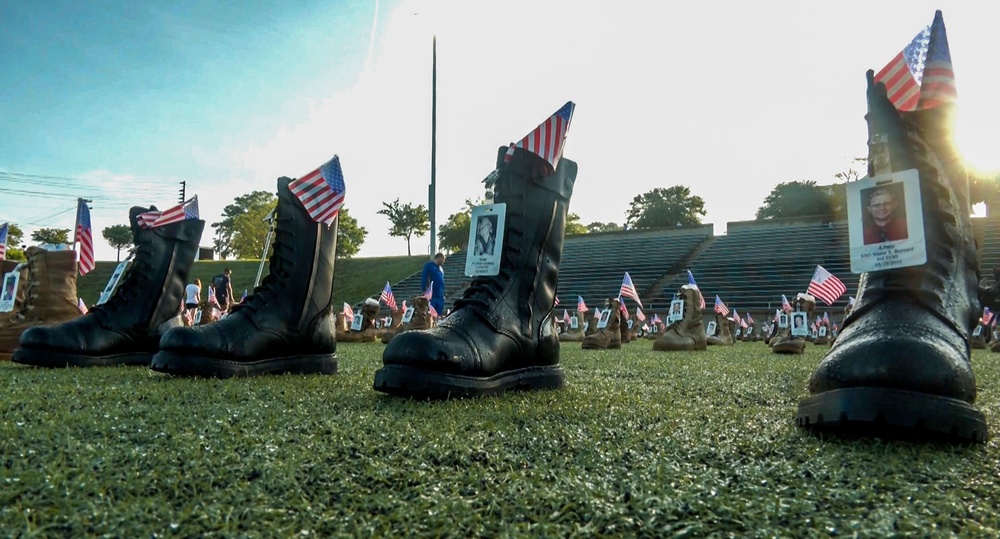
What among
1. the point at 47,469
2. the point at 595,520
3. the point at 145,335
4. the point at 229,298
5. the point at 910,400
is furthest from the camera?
the point at 229,298

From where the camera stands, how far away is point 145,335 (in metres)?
3.09

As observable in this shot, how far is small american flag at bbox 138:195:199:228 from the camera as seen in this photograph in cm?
333

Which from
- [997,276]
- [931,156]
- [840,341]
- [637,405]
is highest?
[931,156]

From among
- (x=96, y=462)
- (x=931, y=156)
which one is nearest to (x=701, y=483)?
(x=96, y=462)

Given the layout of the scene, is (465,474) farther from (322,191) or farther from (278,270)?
(322,191)

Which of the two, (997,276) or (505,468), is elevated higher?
(997,276)

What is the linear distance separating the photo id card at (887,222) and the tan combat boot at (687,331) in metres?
5.60

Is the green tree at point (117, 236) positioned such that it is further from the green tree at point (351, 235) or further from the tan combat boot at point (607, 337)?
the tan combat boot at point (607, 337)

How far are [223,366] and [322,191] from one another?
2.85 ft

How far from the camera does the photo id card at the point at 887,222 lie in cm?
124

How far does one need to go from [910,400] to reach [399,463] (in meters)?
0.85

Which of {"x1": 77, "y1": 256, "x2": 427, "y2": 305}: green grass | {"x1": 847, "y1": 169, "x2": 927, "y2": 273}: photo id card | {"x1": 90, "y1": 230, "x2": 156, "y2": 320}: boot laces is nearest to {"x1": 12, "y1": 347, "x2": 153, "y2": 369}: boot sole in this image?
{"x1": 90, "y1": 230, "x2": 156, "y2": 320}: boot laces

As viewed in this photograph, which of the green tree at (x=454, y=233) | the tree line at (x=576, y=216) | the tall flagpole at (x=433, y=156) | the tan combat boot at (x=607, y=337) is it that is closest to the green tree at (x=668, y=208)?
the tree line at (x=576, y=216)

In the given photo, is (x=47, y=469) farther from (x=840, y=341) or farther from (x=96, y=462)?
(x=840, y=341)
